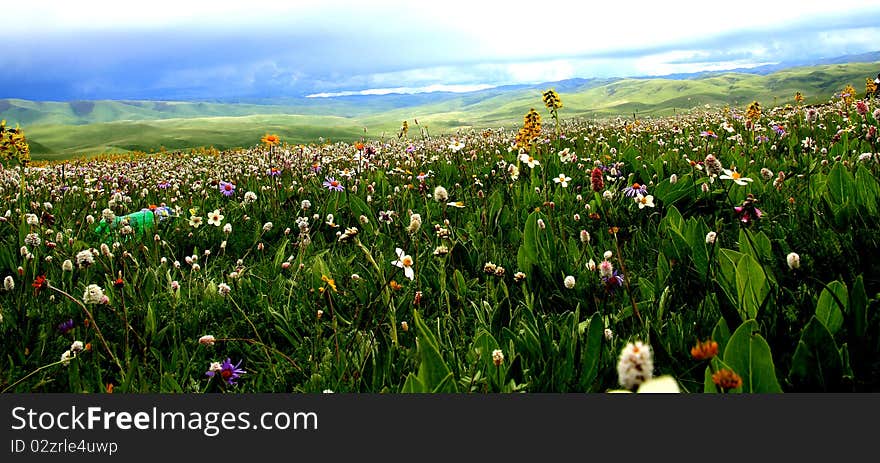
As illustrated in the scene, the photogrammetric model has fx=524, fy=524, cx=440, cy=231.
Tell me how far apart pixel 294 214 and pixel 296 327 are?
8.30ft

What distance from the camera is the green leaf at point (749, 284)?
2.27m

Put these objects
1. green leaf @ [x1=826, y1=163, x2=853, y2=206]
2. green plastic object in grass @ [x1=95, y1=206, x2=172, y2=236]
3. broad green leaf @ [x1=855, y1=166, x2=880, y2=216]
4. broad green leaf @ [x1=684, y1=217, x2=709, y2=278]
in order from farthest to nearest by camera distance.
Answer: green plastic object in grass @ [x1=95, y1=206, x2=172, y2=236], green leaf @ [x1=826, y1=163, x2=853, y2=206], broad green leaf @ [x1=855, y1=166, x2=880, y2=216], broad green leaf @ [x1=684, y1=217, x2=709, y2=278]

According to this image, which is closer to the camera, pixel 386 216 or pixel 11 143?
pixel 386 216

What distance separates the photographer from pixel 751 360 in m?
1.64

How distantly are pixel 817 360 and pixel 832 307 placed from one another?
0.34 m

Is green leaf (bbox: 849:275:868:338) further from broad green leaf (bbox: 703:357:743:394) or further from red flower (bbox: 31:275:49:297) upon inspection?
red flower (bbox: 31:275:49:297)

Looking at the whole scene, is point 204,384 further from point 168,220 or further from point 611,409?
point 168,220

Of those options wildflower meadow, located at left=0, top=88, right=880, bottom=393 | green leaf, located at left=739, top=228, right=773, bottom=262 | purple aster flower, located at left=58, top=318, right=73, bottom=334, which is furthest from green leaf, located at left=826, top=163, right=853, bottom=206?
purple aster flower, located at left=58, top=318, right=73, bottom=334

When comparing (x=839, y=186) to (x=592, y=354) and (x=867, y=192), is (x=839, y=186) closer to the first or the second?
(x=867, y=192)

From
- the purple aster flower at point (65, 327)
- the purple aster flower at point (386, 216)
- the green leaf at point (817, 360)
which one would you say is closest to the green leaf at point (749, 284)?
the green leaf at point (817, 360)

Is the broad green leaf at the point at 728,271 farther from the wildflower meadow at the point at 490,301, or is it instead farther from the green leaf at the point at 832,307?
the green leaf at the point at 832,307

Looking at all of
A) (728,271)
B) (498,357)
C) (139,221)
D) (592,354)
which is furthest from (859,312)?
(139,221)

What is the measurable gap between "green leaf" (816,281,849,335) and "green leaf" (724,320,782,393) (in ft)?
1.76

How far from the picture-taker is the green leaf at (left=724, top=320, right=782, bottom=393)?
161cm
